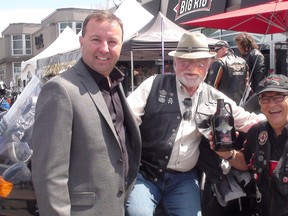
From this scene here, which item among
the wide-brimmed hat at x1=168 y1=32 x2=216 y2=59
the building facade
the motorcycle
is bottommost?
the motorcycle

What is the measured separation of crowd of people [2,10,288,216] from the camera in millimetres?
2047

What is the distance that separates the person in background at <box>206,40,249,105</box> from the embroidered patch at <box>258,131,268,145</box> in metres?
3.46

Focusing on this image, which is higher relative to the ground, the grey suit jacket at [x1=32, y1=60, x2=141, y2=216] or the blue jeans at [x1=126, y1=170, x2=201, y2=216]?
the grey suit jacket at [x1=32, y1=60, x2=141, y2=216]

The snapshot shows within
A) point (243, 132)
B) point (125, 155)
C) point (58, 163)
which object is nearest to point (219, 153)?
point (243, 132)

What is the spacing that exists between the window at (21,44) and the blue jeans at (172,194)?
179 ft

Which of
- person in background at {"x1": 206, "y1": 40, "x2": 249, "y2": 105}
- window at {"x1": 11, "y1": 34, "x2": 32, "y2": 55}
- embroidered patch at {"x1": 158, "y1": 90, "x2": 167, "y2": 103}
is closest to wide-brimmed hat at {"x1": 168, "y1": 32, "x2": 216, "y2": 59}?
embroidered patch at {"x1": 158, "y1": 90, "x2": 167, "y2": 103}

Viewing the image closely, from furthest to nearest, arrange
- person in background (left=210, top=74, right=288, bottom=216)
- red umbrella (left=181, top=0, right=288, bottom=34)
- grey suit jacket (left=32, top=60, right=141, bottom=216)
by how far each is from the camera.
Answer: red umbrella (left=181, top=0, right=288, bottom=34) → person in background (left=210, top=74, right=288, bottom=216) → grey suit jacket (left=32, top=60, right=141, bottom=216)

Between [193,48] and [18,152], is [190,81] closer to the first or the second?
[193,48]

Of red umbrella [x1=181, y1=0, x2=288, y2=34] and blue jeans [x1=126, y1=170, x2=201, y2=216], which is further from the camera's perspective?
red umbrella [x1=181, y1=0, x2=288, y2=34]

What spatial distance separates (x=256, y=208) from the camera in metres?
2.73

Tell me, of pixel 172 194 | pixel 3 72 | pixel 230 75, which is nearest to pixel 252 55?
pixel 230 75

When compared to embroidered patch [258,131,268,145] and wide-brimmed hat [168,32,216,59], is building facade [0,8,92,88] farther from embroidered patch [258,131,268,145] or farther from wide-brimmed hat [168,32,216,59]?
embroidered patch [258,131,268,145]

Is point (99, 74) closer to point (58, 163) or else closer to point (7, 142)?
point (58, 163)

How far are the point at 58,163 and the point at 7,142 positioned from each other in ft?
3.48
